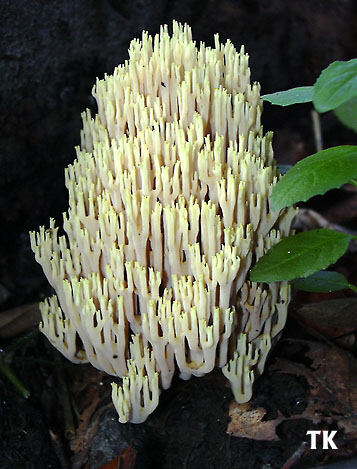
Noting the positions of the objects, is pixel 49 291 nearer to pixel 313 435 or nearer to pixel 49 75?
pixel 49 75

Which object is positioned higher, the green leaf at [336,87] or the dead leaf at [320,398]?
the green leaf at [336,87]

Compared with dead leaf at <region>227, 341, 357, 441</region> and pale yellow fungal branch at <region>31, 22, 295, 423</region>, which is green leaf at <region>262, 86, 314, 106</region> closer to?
pale yellow fungal branch at <region>31, 22, 295, 423</region>

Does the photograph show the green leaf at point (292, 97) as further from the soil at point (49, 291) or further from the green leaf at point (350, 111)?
the soil at point (49, 291)

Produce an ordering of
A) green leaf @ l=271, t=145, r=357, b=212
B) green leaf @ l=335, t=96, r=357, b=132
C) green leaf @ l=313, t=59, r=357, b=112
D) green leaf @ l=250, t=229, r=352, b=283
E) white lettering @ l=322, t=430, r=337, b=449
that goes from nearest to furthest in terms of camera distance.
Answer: green leaf @ l=313, t=59, r=357, b=112
green leaf @ l=271, t=145, r=357, b=212
green leaf @ l=250, t=229, r=352, b=283
white lettering @ l=322, t=430, r=337, b=449
green leaf @ l=335, t=96, r=357, b=132

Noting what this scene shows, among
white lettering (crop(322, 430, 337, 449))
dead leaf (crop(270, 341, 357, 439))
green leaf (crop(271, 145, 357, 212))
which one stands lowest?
white lettering (crop(322, 430, 337, 449))

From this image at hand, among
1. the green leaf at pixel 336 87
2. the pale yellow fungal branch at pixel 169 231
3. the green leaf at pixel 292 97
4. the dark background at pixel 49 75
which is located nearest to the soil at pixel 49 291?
the dark background at pixel 49 75

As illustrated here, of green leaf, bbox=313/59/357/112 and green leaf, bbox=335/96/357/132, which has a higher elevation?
green leaf, bbox=335/96/357/132

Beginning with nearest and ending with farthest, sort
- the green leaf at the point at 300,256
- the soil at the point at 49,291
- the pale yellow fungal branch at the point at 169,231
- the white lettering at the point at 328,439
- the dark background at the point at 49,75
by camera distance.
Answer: the green leaf at the point at 300,256
the pale yellow fungal branch at the point at 169,231
the white lettering at the point at 328,439
the soil at the point at 49,291
the dark background at the point at 49,75

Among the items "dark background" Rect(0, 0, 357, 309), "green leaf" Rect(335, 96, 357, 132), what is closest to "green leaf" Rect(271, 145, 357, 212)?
"green leaf" Rect(335, 96, 357, 132)
